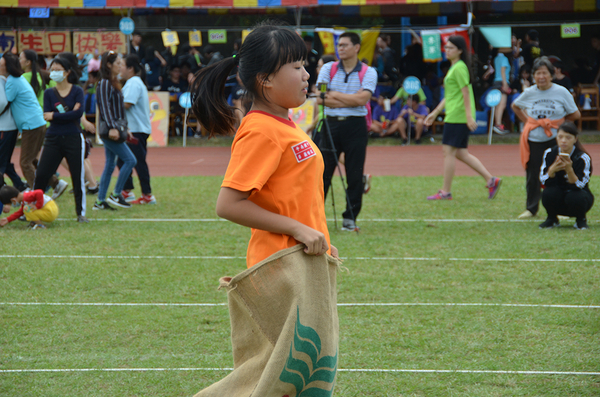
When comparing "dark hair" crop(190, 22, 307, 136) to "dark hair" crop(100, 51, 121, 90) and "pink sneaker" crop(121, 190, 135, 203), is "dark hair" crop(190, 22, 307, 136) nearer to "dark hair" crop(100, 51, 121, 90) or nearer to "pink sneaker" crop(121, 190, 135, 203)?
→ "dark hair" crop(100, 51, 121, 90)

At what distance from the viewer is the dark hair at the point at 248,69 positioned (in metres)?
2.25

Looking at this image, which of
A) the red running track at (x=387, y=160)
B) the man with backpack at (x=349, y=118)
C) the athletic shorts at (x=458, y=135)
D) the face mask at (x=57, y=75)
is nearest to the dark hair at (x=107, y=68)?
the face mask at (x=57, y=75)

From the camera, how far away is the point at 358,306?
4.71 m

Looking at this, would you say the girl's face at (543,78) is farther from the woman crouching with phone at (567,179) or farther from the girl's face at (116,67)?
the girl's face at (116,67)

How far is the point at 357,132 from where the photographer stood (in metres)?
7.23

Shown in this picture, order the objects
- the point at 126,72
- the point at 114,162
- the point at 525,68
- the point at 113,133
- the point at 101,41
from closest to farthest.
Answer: the point at 113,133 < the point at 114,162 < the point at 126,72 < the point at 525,68 < the point at 101,41

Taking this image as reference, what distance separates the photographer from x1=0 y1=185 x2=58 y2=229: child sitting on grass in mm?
7574

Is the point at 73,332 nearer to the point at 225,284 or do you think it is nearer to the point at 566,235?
the point at 225,284

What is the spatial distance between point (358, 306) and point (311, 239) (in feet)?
8.82

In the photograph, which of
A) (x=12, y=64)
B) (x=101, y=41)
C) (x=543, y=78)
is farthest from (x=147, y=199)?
(x=101, y=41)

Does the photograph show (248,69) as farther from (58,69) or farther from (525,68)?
(525,68)

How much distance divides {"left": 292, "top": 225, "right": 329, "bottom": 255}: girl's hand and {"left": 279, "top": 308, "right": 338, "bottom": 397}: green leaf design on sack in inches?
7.8

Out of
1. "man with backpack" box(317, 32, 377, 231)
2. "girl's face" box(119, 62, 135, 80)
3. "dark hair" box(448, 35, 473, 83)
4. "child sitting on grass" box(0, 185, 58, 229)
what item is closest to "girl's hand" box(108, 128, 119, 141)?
"girl's face" box(119, 62, 135, 80)

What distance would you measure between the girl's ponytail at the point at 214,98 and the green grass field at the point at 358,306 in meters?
1.58
